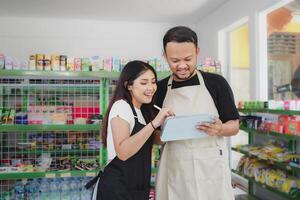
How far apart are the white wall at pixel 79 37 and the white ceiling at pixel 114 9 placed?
8.6 inches

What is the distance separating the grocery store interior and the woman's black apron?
180 centimetres

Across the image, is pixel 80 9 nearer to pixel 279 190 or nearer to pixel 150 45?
pixel 150 45

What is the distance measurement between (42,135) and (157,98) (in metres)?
2.42

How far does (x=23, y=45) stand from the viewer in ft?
21.0

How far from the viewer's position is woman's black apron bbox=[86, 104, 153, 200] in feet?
5.14

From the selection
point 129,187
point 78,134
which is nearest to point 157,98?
point 129,187

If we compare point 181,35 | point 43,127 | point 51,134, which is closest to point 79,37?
point 51,134

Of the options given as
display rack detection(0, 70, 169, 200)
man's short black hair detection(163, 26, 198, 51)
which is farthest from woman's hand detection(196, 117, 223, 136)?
display rack detection(0, 70, 169, 200)

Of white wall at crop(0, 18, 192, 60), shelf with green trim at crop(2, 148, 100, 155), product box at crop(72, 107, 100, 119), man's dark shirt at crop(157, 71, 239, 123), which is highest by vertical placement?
white wall at crop(0, 18, 192, 60)

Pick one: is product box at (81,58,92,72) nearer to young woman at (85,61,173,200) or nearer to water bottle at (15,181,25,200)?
water bottle at (15,181,25,200)

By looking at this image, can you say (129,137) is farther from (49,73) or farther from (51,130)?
(51,130)

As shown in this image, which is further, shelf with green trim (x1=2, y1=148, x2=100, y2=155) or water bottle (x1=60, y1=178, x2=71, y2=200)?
shelf with green trim (x1=2, y1=148, x2=100, y2=155)

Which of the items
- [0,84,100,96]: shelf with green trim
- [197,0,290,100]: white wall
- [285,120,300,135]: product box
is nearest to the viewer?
[285,120,300,135]: product box

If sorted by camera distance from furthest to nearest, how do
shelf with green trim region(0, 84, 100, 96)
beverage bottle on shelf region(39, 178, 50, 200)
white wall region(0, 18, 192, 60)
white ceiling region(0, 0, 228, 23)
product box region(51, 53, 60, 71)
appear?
white wall region(0, 18, 192, 60)
white ceiling region(0, 0, 228, 23)
shelf with green trim region(0, 84, 100, 96)
beverage bottle on shelf region(39, 178, 50, 200)
product box region(51, 53, 60, 71)
